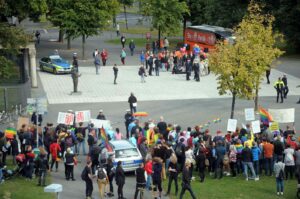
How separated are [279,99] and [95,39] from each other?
36.3 metres

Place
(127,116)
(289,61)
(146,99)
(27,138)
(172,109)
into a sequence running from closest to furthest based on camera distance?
(27,138)
(127,116)
(172,109)
(146,99)
(289,61)

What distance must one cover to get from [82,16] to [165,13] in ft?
31.5

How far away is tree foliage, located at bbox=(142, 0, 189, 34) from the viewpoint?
→ 61.9 m

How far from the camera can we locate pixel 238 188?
24.4 meters

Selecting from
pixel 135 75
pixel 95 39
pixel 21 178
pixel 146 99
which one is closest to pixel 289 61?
pixel 135 75

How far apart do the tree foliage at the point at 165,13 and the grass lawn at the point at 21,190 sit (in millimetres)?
37640

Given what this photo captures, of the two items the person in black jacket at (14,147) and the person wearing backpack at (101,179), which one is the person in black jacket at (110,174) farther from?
the person in black jacket at (14,147)

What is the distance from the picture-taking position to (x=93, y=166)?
87.4ft

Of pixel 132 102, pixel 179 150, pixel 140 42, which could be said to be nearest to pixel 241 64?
pixel 132 102

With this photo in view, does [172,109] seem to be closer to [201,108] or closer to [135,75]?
[201,108]

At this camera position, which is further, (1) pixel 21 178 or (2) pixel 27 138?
(2) pixel 27 138

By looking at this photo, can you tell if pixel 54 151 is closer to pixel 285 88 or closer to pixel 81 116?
pixel 81 116

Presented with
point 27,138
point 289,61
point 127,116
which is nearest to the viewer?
point 27,138

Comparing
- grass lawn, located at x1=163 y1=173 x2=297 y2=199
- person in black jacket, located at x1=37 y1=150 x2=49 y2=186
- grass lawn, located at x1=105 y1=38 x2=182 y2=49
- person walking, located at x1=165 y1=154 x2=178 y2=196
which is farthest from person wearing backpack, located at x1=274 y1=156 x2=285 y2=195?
grass lawn, located at x1=105 y1=38 x2=182 y2=49
